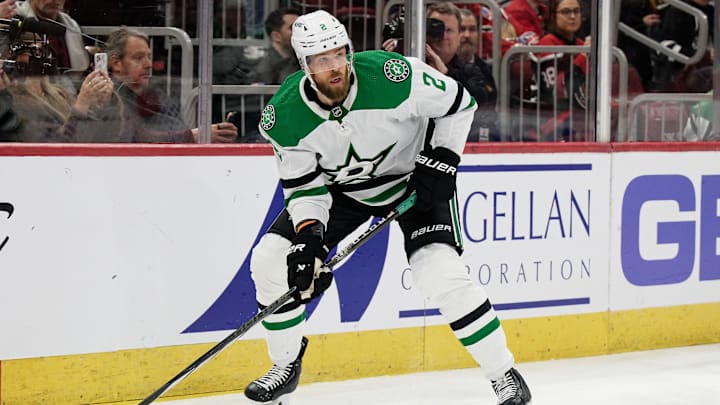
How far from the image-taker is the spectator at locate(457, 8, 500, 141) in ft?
15.8

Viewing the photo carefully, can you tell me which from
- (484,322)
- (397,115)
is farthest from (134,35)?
(484,322)

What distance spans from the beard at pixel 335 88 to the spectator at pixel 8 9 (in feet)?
3.34

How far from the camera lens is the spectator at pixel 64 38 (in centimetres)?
393

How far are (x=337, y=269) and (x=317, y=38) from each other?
123cm

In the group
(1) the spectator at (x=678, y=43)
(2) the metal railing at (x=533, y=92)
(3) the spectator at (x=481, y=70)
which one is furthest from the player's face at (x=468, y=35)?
(1) the spectator at (x=678, y=43)

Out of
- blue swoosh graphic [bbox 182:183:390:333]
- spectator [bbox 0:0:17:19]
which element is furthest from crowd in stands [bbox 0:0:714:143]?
blue swoosh graphic [bbox 182:183:390:333]

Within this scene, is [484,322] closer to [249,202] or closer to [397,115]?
[397,115]

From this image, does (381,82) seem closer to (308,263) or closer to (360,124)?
(360,124)

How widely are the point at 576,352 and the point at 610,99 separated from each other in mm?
982

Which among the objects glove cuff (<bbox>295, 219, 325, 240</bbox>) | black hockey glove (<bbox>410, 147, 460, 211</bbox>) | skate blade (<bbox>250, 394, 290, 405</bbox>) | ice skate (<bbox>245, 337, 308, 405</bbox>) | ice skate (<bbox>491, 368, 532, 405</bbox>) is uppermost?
black hockey glove (<bbox>410, 147, 460, 211</bbox>)

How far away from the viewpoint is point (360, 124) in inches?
142

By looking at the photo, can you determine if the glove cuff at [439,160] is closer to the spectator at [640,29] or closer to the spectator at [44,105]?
the spectator at [44,105]

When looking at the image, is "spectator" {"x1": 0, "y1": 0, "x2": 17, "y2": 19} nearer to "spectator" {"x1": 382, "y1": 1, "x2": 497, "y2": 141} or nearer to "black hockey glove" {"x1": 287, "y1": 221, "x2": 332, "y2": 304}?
"black hockey glove" {"x1": 287, "y1": 221, "x2": 332, "y2": 304}

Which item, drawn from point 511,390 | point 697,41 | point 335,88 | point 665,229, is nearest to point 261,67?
point 335,88
